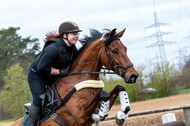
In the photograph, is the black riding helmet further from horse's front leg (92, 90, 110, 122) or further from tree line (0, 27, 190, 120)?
tree line (0, 27, 190, 120)

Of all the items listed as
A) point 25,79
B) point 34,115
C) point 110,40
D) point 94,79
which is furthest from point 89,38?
point 25,79

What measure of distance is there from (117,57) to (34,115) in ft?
6.06

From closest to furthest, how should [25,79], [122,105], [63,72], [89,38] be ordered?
[122,105]
[63,72]
[89,38]
[25,79]

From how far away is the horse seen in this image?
462 centimetres

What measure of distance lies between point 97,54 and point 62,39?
71cm

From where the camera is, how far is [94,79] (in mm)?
4957

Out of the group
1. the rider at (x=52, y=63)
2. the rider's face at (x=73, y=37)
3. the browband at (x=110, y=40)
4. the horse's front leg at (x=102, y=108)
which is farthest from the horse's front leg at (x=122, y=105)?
the rider's face at (x=73, y=37)

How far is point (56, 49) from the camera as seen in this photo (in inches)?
187

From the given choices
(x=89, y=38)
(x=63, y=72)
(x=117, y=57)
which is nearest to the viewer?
(x=117, y=57)

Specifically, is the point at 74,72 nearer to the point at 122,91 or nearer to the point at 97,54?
the point at 97,54

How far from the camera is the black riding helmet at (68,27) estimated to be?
494cm

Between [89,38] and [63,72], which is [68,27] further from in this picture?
[63,72]

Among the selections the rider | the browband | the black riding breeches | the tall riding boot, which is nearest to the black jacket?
the rider

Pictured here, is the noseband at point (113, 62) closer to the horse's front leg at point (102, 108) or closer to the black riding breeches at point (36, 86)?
the horse's front leg at point (102, 108)
